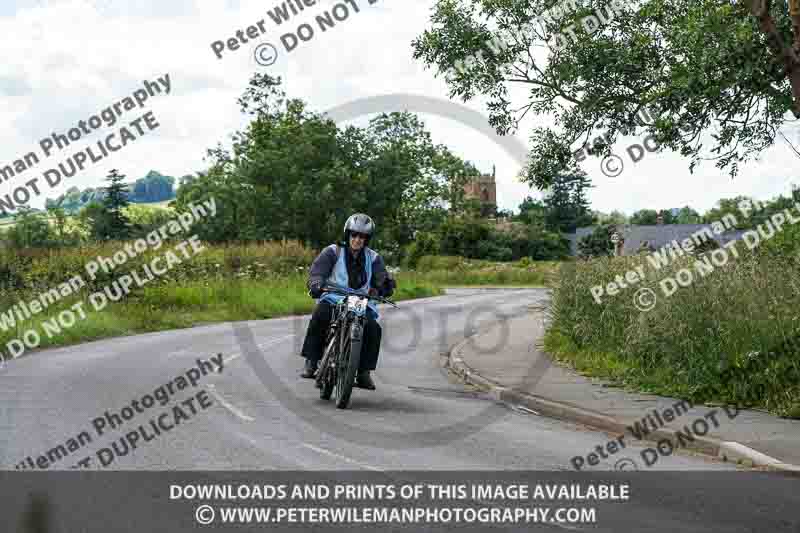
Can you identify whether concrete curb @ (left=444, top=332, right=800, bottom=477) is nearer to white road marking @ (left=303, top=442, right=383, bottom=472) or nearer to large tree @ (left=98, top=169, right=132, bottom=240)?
white road marking @ (left=303, top=442, right=383, bottom=472)

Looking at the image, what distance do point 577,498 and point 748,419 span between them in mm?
4243

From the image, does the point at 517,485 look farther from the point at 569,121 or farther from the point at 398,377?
the point at 569,121

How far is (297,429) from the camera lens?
9.90 meters

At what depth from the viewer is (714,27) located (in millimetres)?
14594

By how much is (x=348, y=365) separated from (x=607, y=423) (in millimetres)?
2878

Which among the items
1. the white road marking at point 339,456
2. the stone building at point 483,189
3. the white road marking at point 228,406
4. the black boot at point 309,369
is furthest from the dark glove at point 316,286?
the stone building at point 483,189

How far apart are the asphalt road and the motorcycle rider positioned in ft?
2.01

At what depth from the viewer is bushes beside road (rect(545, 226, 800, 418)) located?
11453 millimetres

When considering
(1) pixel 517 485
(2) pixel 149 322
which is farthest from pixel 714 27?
(2) pixel 149 322

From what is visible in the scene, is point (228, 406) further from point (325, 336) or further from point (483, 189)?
point (483, 189)

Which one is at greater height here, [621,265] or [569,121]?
[569,121]

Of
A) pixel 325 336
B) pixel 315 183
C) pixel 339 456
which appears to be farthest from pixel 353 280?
pixel 315 183

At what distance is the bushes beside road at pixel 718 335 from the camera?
11453mm

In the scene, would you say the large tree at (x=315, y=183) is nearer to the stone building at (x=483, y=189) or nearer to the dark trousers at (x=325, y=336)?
the stone building at (x=483, y=189)
